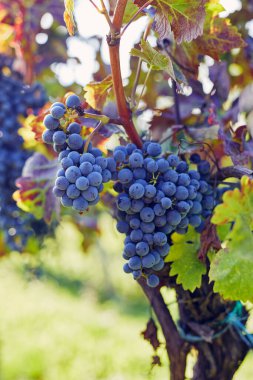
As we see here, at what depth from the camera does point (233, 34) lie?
0.97 m

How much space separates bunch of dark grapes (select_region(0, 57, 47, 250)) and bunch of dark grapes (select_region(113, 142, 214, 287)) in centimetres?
68

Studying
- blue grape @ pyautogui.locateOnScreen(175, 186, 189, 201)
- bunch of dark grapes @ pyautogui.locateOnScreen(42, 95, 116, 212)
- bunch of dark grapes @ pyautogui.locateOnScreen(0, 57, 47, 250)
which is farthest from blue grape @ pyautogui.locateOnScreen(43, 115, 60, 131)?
bunch of dark grapes @ pyautogui.locateOnScreen(0, 57, 47, 250)

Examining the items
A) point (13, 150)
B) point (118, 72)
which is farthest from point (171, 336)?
point (13, 150)

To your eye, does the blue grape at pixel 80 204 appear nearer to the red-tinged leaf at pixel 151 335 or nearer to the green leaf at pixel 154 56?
the green leaf at pixel 154 56

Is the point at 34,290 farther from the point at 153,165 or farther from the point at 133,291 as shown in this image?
the point at 153,165

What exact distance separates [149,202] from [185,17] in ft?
0.92

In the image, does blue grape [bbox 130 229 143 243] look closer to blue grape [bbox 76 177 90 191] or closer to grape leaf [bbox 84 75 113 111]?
blue grape [bbox 76 177 90 191]

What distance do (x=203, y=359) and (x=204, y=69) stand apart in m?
0.70

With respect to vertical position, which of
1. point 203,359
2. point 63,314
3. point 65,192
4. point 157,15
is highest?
point 157,15

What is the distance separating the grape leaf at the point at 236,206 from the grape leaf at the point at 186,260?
210 millimetres

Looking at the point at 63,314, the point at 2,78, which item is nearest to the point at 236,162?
the point at 2,78

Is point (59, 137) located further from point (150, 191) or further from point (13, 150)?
point (13, 150)

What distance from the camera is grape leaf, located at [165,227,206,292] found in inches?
34.6

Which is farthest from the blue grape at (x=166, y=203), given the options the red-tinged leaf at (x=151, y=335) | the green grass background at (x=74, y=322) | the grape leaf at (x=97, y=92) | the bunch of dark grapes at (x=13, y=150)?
the green grass background at (x=74, y=322)
